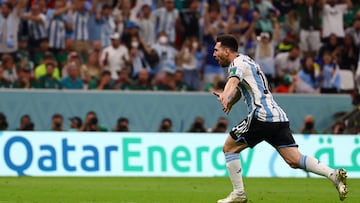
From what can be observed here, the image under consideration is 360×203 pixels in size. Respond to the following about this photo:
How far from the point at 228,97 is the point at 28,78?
11995 mm

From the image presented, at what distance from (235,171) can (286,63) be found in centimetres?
1258

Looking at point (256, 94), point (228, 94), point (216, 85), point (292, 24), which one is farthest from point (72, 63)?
point (228, 94)

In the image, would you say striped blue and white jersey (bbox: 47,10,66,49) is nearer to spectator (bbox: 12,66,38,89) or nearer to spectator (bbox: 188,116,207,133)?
spectator (bbox: 12,66,38,89)

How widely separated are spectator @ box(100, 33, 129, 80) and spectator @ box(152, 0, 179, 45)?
52.6 inches

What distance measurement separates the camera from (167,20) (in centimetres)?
2409

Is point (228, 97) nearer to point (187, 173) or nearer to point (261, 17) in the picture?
point (187, 173)

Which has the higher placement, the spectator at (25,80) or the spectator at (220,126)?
the spectator at (25,80)

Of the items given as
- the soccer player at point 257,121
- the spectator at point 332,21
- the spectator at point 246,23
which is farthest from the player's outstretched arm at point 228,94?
the spectator at point 332,21

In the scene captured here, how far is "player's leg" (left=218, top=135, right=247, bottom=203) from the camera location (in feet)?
39.2

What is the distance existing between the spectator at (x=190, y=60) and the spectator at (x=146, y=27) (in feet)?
2.73

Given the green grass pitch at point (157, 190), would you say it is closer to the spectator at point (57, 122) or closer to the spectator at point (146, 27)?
the spectator at point (57, 122)

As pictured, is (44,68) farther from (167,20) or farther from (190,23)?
(190,23)

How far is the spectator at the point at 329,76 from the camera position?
2427 cm

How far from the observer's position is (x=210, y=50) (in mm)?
23906
